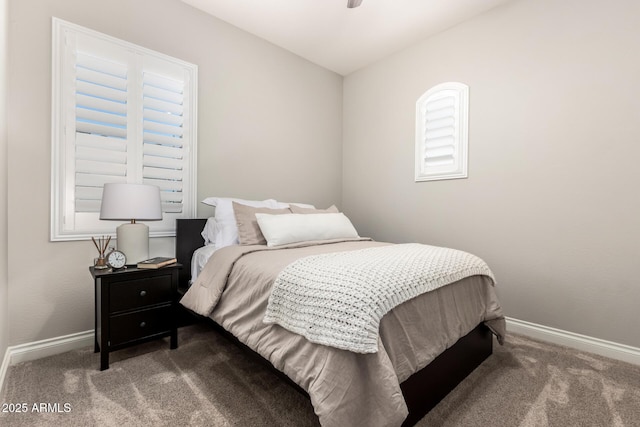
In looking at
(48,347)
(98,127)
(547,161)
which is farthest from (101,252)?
(547,161)

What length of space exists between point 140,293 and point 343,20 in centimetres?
286

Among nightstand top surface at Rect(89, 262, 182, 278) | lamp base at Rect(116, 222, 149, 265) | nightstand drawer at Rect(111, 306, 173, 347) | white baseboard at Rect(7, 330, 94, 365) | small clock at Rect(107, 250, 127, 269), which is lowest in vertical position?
white baseboard at Rect(7, 330, 94, 365)

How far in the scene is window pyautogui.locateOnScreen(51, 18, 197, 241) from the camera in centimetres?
207

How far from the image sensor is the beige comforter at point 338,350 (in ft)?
3.63

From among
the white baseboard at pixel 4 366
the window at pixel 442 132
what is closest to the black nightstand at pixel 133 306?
the white baseboard at pixel 4 366

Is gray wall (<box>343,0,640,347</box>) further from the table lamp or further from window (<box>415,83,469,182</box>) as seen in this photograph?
the table lamp

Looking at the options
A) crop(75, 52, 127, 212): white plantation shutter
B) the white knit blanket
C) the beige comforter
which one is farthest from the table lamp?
the white knit blanket

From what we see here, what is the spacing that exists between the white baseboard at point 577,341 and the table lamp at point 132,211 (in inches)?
117

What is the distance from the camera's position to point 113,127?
226cm

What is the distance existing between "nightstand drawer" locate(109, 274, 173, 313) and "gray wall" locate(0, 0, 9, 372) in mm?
555

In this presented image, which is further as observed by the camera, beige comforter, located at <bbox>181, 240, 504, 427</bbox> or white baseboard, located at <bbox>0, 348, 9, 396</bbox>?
white baseboard, located at <bbox>0, 348, 9, 396</bbox>

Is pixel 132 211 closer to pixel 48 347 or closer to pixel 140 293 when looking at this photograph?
pixel 140 293

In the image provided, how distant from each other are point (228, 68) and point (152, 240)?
1.77 meters

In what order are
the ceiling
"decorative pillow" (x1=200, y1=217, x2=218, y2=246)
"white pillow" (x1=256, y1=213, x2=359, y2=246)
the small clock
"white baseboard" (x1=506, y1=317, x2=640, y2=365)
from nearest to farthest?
the small clock
"white baseboard" (x1=506, y1=317, x2=640, y2=365)
"white pillow" (x1=256, y1=213, x2=359, y2=246)
"decorative pillow" (x1=200, y1=217, x2=218, y2=246)
the ceiling
